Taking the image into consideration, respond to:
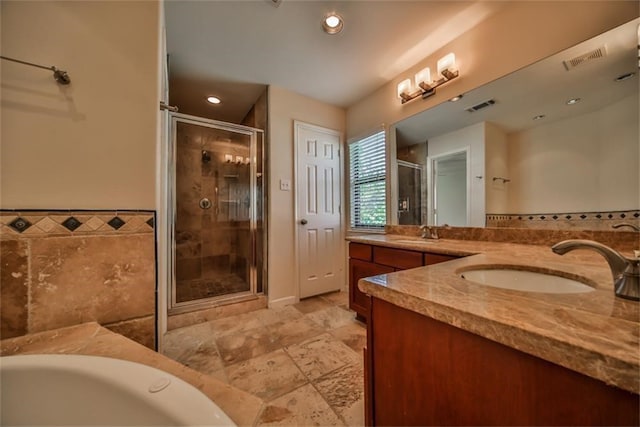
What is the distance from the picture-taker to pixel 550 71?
4.18 feet

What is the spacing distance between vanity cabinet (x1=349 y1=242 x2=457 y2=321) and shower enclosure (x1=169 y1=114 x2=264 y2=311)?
3.48 ft

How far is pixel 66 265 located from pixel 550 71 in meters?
2.56

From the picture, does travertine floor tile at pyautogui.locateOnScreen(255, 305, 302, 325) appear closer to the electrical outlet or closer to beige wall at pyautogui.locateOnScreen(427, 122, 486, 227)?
the electrical outlet

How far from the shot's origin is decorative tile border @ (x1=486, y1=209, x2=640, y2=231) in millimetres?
1044

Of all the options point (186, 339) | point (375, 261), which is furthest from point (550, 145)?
point (186, 339)

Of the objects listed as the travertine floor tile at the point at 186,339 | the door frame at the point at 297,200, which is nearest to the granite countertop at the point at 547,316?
the travertine floor tile at the point at 186,339

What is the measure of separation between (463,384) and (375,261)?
1.28 meters

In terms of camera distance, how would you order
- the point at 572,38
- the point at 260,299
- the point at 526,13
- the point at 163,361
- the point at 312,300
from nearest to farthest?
the point at 163,361, the point at 572,38, the point at 526,13, the point at 260,299, the point at 312,300

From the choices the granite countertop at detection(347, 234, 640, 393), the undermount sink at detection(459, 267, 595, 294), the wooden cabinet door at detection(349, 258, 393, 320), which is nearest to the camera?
the granite countertop at detection(347, 234, 640, 393)

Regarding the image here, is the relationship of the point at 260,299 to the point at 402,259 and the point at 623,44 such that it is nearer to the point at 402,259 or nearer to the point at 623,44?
the point at 402,259

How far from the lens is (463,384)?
1.58 feet

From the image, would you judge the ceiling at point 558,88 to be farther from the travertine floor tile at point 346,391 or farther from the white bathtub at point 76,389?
the white bathtub at point 76,389

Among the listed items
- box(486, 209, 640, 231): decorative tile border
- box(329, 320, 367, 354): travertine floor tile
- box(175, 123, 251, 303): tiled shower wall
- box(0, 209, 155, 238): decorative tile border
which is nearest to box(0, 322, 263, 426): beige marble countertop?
box(0, 209, 155, 238): decorative tile border

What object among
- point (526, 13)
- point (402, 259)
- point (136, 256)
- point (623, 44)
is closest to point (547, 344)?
point (402, 259)
